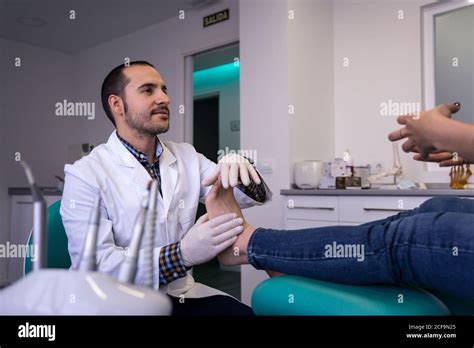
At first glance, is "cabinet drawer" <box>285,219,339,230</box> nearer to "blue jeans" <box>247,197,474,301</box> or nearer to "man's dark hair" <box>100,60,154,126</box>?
"man's dark hair" <box>100,60,154,126</box>

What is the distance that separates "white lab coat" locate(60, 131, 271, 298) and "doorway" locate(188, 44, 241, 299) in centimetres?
236

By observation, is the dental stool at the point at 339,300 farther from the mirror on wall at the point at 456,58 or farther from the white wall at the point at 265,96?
the mirror on wall at the point at 456,58

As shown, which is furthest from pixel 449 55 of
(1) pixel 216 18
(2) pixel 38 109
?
(2) pixel 38 109

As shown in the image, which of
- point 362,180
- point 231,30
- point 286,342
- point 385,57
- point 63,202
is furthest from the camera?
point 231,30

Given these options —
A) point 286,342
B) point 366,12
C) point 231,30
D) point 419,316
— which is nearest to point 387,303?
point 419,316

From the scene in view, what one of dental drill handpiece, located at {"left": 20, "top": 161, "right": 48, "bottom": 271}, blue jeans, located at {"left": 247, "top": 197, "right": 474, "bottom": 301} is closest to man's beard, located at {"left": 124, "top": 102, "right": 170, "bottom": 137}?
blue jeans, located at {"left": 247, "top": 197, "right": 474, "bottom": 301}

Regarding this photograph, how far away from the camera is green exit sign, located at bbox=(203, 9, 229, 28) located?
297 centimetres

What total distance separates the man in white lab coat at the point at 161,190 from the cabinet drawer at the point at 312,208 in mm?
929

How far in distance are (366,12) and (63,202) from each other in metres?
2.38

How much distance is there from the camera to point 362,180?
2.32 m

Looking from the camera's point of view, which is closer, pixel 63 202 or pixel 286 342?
pixel 286 342

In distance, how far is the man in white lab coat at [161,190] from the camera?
83 cm

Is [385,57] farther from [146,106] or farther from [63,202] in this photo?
[63,202]

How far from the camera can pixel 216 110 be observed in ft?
16.5
